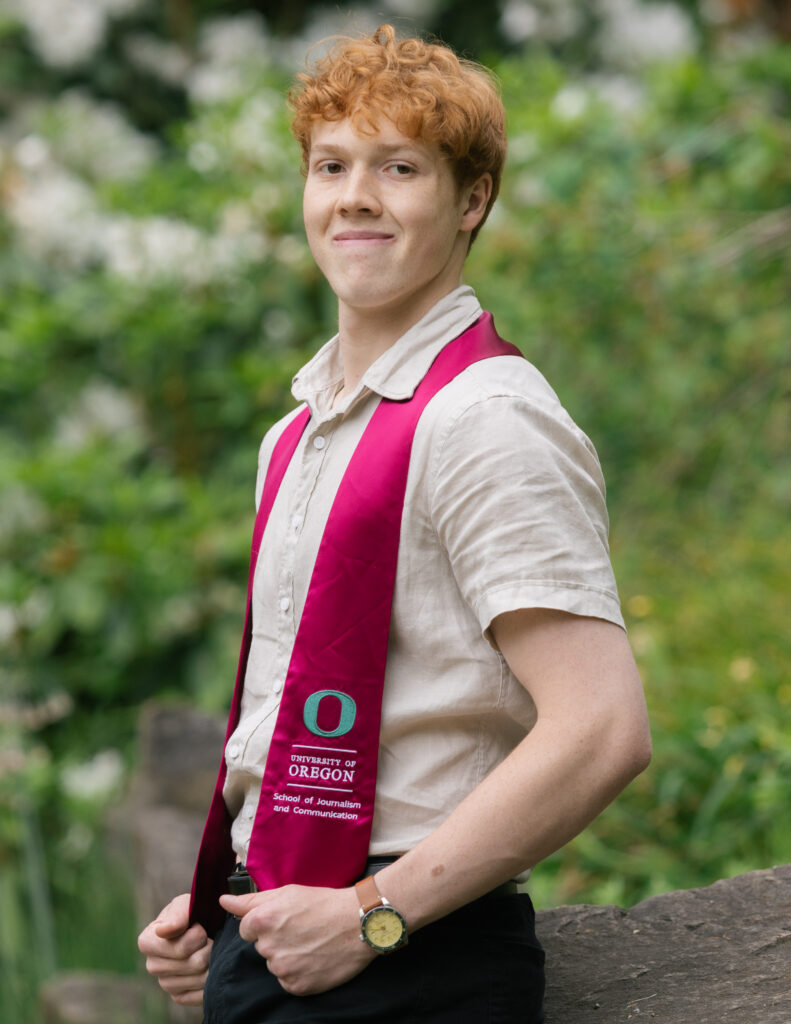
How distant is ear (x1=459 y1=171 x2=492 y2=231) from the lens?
149 centimetres

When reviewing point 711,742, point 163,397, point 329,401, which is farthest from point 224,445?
point 329,401

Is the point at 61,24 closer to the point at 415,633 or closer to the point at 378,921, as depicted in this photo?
the point at 415,633

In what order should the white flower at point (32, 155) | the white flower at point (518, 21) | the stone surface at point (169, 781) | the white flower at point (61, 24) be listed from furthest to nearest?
the white flower at point (518, 21) → the white flower at point (61, 24) → the white flower at point (32, 155) → the stone surface at point (169, 781)

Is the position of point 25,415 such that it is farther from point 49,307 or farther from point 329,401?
point 329,401

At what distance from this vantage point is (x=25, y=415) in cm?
518

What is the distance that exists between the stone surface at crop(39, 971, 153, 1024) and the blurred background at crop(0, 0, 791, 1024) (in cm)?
32

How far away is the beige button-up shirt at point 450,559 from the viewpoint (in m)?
1.28

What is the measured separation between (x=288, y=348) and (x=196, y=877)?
12.2 feet

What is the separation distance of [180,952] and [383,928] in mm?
416

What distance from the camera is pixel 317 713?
1.38m

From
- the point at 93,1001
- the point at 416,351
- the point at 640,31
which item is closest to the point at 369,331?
the point at 416,351

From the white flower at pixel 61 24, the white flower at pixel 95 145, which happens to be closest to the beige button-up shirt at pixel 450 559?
the white flower at pixel 95 145

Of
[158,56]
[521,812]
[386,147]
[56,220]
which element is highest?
[158,56]

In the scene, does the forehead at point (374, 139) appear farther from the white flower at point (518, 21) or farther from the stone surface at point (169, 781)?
the white flower at point (518, 21)
